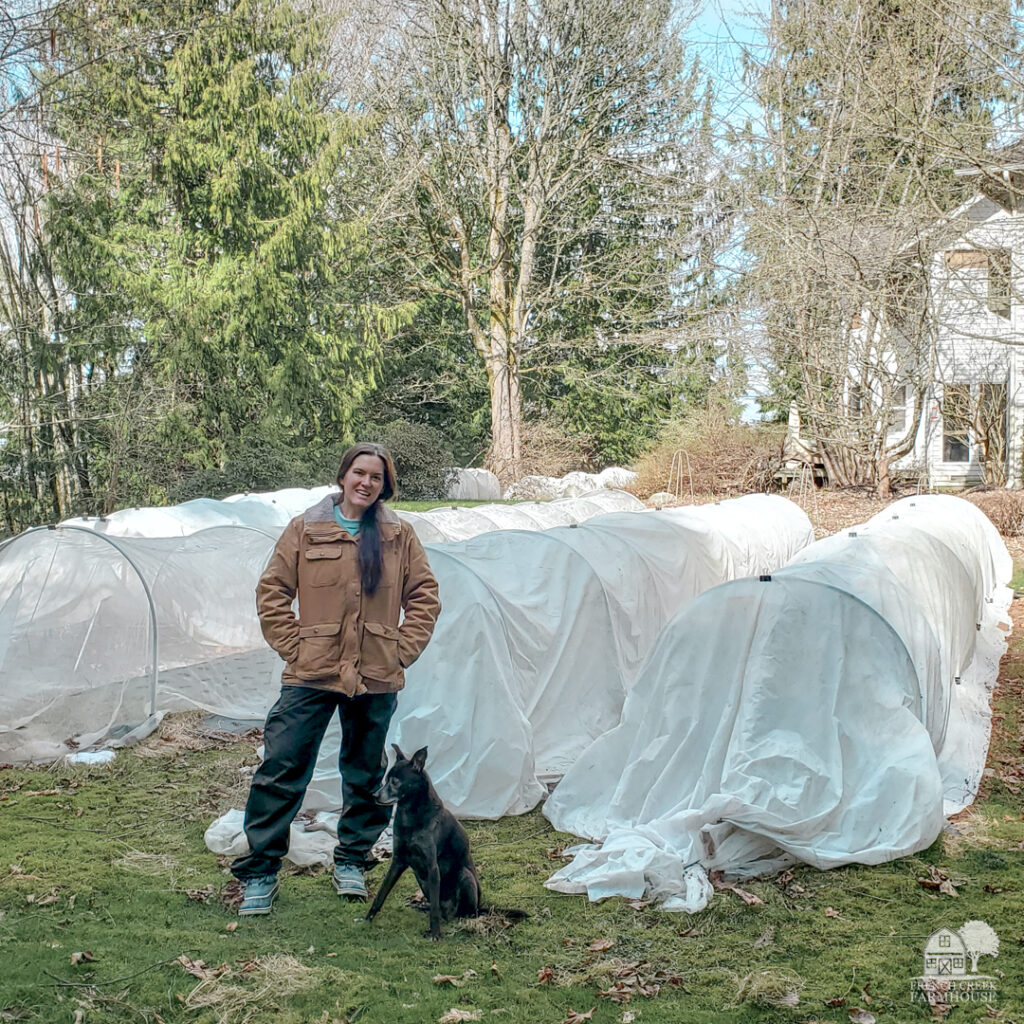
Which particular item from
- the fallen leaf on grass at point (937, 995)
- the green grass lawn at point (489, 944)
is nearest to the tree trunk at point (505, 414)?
the green grass lawn at point (489, 944)

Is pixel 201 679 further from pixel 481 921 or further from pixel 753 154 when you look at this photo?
pixel 753 154

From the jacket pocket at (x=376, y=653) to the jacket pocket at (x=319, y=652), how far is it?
Result: 0.11 m

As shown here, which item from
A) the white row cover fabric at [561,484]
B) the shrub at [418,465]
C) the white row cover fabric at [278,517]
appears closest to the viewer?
the white row cover fabric at [278,517]

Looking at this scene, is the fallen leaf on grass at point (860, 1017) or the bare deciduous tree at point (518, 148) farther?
the bare deciduous tree at point (518, 148)

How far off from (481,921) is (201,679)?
491 centimetres

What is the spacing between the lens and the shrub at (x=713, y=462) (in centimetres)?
2244

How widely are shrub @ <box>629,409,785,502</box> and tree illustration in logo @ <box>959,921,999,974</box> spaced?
17710 mm

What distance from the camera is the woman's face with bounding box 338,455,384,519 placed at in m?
4.57

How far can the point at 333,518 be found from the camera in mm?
4664

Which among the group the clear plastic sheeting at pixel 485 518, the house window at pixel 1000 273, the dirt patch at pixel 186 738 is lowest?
the dirt patch at pixel 186 738

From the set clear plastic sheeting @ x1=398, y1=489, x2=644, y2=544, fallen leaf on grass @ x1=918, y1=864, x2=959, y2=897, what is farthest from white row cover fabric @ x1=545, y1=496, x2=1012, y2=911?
clear plastic sheeting @ x1=398, y1=489, x2=644, y2=544

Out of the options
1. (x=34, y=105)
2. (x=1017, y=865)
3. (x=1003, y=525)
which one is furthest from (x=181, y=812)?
(x=1003, y=525)

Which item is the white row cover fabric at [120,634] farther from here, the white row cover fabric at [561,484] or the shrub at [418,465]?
the white row cover fabric at [561,484]

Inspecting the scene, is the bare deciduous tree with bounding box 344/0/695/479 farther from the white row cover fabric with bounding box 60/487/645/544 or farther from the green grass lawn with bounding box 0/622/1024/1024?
the green grass lawn with bounding box 0/622/1024/1024
